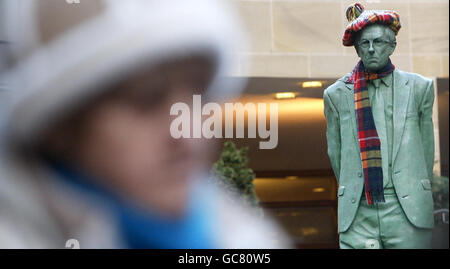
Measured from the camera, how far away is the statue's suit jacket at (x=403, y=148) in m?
5.56

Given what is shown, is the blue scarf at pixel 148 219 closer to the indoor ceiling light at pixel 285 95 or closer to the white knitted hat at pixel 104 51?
the white knitted hat at pixel 104 51

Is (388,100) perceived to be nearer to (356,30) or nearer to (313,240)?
(356,30)

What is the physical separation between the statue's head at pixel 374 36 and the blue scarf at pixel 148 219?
160 centimetres

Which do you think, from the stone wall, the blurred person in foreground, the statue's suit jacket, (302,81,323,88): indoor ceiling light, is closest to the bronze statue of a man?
the statue's suit jacket

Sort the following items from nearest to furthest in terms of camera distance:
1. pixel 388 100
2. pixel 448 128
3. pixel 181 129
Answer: pixel 388 100 < pixel 181 129 < pixel 448 128

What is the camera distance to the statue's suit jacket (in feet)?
18.2

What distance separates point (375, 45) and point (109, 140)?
6.89 feet

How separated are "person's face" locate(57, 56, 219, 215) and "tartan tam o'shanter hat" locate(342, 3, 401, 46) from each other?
3.99 ft

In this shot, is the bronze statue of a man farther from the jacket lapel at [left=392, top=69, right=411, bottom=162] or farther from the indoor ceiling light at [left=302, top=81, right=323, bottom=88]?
the indoor ceiling light at [left=302, top=81, right=323, bottom=88]

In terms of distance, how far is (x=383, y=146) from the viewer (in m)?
5.62

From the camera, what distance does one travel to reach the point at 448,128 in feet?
23.2

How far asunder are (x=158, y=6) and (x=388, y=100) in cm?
199
